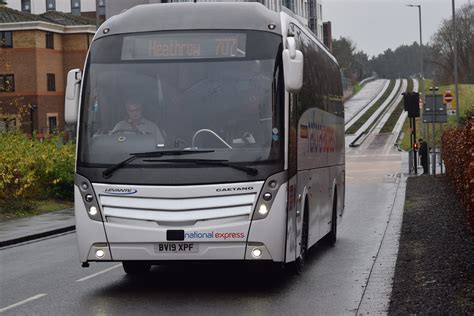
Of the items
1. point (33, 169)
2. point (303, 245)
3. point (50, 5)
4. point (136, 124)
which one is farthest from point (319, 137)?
point (50, 5)

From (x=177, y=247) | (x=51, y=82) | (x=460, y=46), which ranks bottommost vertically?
(x=177, y=247)

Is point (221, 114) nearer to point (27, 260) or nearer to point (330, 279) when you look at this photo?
point (330, 279)

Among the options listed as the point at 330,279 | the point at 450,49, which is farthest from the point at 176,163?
the point at 450,49

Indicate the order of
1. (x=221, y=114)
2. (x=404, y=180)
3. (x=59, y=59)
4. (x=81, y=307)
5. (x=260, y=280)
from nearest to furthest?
(x=81, y=307)
(x=221, y=114)
(x=260, y=280)
(x=404, y=180)
(x=59, y=59)

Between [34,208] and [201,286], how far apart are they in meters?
16.9

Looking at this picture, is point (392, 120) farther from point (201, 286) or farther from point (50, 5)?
point (201, 286)

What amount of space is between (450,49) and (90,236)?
13020 cm

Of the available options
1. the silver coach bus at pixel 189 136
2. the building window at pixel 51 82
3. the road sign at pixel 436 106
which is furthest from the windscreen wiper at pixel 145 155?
the building window at pixel 51 82

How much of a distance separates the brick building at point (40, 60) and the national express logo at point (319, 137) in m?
60.9

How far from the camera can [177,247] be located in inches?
448

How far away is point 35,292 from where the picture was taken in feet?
41.3

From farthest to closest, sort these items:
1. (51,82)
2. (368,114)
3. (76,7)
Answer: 1. (368,114)
2. (76,7)
3. (51,82)

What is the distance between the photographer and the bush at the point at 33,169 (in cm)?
2892

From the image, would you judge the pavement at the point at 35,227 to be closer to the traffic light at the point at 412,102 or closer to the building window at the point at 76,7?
the traffic light at the point at 412,102
